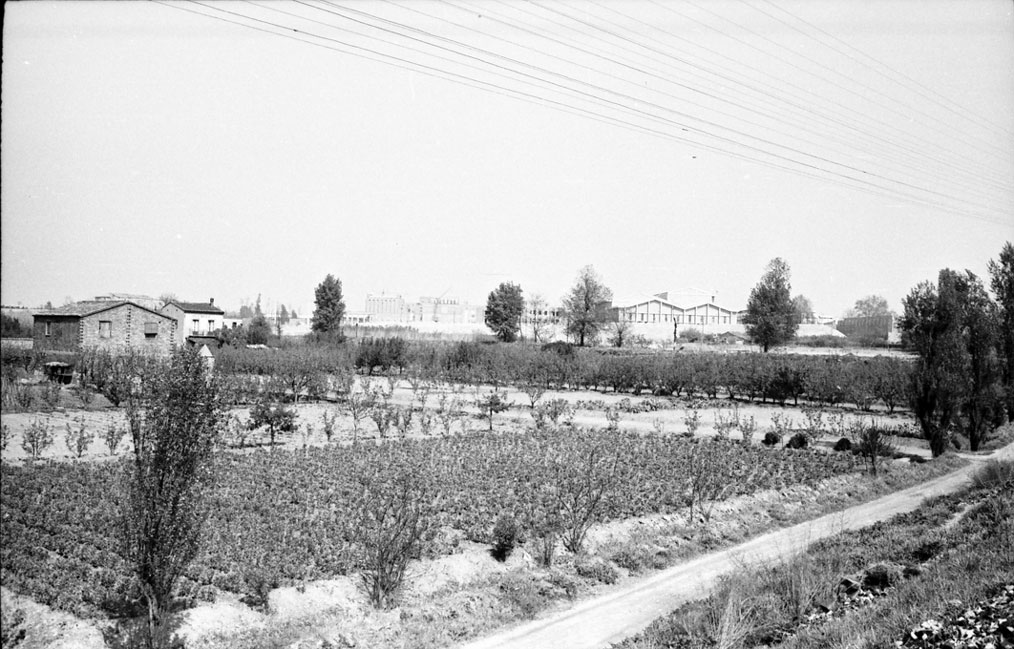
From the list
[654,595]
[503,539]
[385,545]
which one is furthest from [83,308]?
[654,595]

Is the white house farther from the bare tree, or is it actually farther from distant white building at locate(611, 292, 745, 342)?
the bare tree

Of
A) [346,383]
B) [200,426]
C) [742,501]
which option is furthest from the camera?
[346,383]

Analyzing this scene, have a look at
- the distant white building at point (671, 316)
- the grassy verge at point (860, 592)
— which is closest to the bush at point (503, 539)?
the grassy verge at point (860, 592)

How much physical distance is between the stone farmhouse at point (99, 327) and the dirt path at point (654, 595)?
119 ft

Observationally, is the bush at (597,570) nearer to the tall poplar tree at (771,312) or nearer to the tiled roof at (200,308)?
the tall poplar tree at (771,312)

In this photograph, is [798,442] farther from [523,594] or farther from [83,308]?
[83,308]

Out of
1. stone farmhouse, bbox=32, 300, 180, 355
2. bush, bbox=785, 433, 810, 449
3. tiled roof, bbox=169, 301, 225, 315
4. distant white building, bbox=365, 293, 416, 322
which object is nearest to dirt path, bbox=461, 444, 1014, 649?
bush, bbox=785, 433, 810, 449

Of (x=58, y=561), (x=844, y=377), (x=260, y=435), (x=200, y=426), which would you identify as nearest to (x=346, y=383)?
(x=260, y=435)

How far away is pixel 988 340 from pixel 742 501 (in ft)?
48.1

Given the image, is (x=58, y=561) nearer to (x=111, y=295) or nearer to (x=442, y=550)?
(x=442, y=550)

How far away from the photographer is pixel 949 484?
17.2 meters

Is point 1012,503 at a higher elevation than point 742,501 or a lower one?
higher

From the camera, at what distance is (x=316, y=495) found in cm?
1385

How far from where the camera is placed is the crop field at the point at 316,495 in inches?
363
